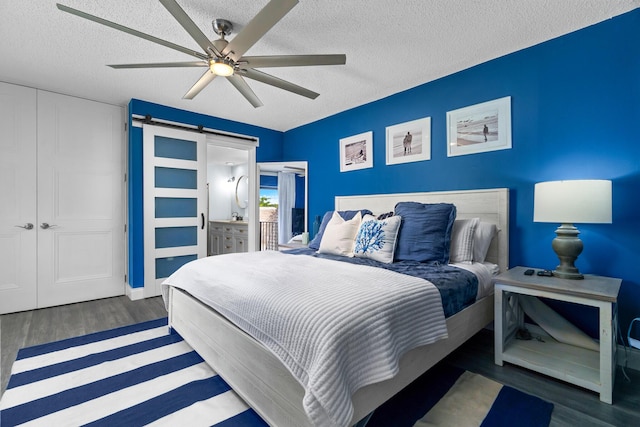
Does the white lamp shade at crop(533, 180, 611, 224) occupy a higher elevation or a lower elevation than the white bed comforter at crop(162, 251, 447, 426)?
higher

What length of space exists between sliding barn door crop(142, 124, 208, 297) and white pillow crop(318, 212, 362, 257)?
2140mm

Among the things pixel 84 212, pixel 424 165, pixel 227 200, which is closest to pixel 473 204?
pixel 424 165

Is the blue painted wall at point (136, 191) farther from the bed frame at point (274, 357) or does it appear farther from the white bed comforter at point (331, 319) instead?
the white bed comforter at point (331, 319)

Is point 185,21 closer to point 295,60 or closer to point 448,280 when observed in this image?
point 295,60

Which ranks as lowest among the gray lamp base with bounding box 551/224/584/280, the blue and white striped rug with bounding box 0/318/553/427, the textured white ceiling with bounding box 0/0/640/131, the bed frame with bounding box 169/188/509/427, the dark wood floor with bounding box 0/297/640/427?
the dark wood floor with bounding box 0/297/640/427

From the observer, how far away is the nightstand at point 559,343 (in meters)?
1.58

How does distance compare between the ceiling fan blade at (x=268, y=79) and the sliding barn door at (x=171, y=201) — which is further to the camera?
the sliding barn door at (x=171, y=201)

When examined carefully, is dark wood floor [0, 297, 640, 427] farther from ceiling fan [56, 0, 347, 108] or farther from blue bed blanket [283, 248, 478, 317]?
ceiling fan [56, 0, 347, 108]

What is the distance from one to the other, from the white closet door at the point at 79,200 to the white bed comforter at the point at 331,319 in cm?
258

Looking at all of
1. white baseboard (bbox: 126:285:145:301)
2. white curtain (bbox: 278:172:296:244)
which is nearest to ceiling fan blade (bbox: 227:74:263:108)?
white baseboard (bbox: 126:285:145:301)

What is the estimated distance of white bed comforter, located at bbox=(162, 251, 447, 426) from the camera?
3.41 feet

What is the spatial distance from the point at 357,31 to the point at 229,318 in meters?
2.18

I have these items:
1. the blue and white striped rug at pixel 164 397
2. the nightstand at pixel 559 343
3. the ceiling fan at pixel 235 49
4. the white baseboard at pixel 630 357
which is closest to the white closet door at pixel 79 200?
the blue and white striped rug at pixel 164 397

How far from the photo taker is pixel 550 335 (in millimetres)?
2186
